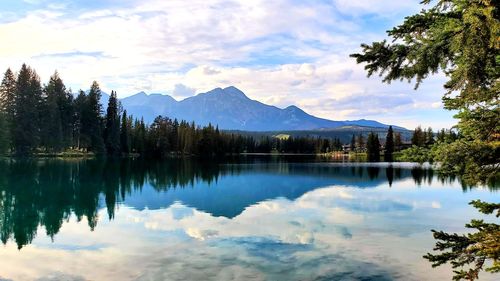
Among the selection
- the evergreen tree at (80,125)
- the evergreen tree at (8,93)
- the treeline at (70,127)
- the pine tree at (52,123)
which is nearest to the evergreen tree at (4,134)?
the treeline at (70,127)

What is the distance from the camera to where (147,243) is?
20.8 m

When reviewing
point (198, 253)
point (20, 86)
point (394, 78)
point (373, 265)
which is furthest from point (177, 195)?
point (20, 86)

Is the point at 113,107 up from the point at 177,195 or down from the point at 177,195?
up

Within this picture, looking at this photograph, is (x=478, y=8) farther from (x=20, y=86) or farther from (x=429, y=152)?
(x=20, y=86)

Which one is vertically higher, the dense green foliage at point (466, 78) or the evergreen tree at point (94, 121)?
the evergreen tree at point (94, 121)

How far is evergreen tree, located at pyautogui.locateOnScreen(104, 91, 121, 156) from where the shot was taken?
132250 mm

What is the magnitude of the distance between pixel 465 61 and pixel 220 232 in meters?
19.2

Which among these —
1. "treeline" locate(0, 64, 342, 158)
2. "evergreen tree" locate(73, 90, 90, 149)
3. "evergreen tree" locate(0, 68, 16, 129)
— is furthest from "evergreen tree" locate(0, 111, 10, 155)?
"evergreen tree" locate(73, 90, 90, 149)

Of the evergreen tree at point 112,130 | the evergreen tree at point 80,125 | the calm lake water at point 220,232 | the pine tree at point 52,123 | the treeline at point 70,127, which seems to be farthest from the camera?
the evergreen tree at point 112,130

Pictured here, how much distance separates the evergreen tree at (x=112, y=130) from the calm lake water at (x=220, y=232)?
88493mm

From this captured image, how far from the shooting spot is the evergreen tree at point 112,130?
132250 millimetres

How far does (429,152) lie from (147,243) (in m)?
16.6

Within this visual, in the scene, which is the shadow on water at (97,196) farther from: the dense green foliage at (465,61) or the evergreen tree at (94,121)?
the evergreen tree at (94,121)

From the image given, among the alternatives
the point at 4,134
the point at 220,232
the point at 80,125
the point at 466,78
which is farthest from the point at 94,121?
the point at 466,78
